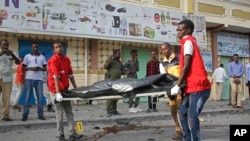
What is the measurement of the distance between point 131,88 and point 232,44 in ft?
53.9

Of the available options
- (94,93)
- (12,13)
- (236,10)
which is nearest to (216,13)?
(236,10)

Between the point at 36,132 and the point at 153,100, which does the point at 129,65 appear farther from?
the point at 36,132

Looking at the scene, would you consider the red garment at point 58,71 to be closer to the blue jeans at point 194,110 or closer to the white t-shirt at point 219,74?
the blue jeans at point 194,110

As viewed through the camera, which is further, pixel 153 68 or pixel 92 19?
pixel 92 19

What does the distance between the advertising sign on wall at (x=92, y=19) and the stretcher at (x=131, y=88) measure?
6850mm

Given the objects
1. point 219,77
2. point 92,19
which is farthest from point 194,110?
point 219,77

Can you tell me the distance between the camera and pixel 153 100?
40.6 feet

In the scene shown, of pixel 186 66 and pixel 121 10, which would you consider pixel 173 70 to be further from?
pixel 121 10

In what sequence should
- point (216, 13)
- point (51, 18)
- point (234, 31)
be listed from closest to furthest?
point (51, 18) → point (216, 13) → point (234, 31)

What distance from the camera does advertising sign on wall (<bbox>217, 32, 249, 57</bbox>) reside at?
20.9 m

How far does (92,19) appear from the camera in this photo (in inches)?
578

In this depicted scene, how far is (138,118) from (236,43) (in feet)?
42.7

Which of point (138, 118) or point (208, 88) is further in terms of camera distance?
point (138, 118)

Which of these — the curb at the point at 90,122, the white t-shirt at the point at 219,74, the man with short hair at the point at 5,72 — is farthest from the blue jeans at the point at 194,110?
the white t-shirt at the point at 219,74
